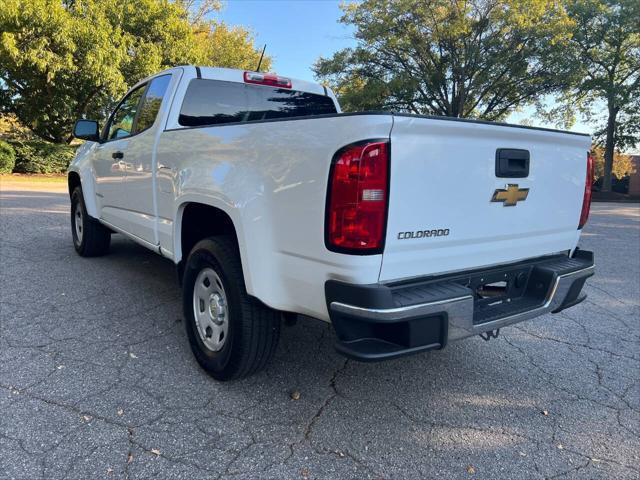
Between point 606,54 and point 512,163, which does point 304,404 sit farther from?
point 606,54

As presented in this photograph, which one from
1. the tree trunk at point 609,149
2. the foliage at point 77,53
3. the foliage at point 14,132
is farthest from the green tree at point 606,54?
the foliage at point 14,132

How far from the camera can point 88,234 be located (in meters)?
5.64

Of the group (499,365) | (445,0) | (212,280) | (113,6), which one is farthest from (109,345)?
(445,0)

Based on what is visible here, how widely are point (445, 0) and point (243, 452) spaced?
921 inches

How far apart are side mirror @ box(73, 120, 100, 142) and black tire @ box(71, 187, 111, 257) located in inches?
36.8

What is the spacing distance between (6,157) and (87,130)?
17.3 m

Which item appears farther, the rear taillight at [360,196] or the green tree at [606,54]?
the green tree at [606,54]

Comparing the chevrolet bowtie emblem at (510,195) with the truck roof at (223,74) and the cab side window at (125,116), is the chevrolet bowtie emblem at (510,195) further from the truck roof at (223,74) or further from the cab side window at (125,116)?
the cab side window at (125,116)

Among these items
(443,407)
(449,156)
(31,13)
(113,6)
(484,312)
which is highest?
(113,6)

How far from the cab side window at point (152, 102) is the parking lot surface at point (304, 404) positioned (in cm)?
158

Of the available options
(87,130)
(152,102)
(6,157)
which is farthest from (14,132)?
Result: (152,102)

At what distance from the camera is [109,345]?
3369 mm

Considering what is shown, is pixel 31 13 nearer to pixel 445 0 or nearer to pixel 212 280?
pixel 445 0

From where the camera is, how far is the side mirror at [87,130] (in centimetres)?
497
